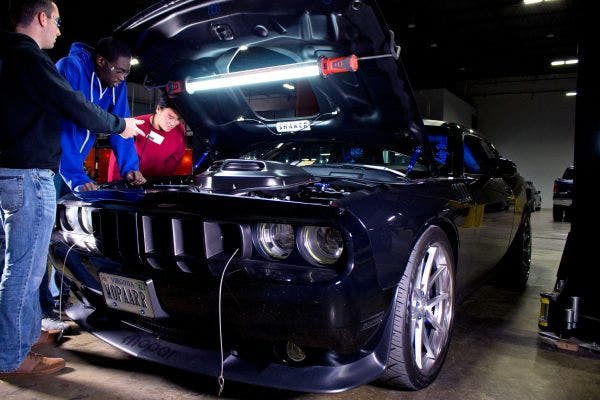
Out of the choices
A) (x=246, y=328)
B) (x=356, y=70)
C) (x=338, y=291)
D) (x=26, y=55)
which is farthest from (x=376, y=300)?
(x=26, y=55)

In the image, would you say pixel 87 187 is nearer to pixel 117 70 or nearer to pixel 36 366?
pixel 117 70

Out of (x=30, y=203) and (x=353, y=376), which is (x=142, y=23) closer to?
(x=30, y=203)

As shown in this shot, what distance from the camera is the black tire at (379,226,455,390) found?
1665 millimetres

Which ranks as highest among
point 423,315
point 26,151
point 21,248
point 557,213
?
point 26,151

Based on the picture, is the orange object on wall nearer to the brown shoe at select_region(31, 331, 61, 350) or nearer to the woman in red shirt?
the woman in red shirt

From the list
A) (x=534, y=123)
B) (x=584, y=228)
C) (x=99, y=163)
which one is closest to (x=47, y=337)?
(x=584, y=228)

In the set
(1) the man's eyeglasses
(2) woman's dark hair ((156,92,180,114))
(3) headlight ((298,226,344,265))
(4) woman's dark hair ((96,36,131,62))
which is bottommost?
(3) headlight ((298,226,344,265))

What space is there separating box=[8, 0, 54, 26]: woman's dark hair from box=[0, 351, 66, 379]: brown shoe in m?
1.49

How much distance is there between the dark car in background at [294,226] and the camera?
1.45 meters

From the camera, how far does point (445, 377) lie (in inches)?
81.0

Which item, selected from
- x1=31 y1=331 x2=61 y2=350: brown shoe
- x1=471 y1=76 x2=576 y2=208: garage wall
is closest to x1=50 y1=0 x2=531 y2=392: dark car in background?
x1=31 y1=331 x2=61 y2=350: brown shoe

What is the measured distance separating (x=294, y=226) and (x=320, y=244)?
0.40 ft

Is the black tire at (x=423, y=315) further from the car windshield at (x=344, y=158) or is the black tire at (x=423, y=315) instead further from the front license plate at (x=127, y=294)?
the front license plate at (x=127, y=294)

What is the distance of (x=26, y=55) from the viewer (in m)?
1.75
